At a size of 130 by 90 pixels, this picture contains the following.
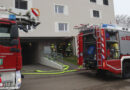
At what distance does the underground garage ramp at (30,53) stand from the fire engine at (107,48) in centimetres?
1043

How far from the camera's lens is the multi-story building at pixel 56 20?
15133 millimetres

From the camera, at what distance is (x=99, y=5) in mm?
20562

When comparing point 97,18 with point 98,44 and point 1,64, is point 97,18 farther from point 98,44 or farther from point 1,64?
point 1,64

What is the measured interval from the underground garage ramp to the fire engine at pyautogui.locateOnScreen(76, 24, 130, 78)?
34.2 feet

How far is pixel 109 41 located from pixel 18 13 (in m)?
4.93

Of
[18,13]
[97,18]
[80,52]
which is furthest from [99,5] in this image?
[18,13]

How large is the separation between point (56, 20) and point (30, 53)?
272 inches

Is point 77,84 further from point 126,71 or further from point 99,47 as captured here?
point 126,71

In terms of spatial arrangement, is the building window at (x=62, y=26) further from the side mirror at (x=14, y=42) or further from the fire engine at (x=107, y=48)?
the side mirror at (x=14, y=42)

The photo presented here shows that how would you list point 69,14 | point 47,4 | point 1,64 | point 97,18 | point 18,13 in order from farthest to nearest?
point 97,18
point 69,14
point 47,4
point 18,13
point 1,64

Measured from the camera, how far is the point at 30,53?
1948cm

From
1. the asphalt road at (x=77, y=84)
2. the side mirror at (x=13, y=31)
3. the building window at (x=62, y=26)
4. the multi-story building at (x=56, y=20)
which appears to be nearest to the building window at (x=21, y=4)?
the multi-story building at (x=56, y=20)

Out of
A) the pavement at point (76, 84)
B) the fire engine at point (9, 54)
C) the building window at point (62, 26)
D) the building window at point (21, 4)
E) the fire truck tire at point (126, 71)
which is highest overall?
the building window at point (21, 4)

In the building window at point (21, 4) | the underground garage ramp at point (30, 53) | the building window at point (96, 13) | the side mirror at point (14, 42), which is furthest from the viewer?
the building window at point (96, 13)
